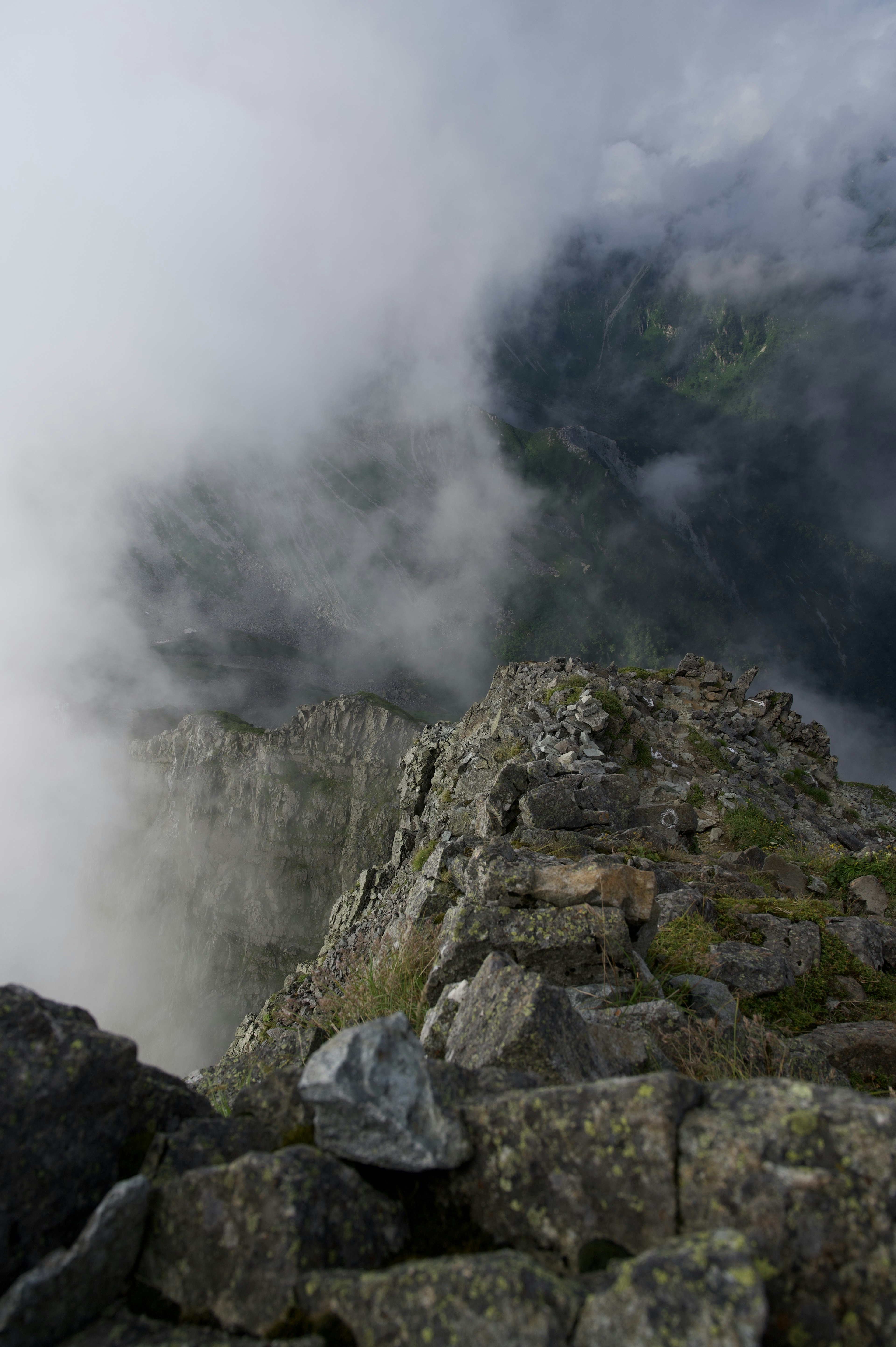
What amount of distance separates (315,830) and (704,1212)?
129 m

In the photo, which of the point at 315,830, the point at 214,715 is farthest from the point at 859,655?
the point at 214,715

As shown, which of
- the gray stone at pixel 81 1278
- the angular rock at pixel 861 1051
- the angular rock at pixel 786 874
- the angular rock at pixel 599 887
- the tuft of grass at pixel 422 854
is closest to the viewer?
the gray stone at pixel 81 1278

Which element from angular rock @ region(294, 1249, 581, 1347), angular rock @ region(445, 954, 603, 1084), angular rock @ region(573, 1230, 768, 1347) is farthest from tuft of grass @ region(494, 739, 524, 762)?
angular rock @ region(573, 1230, 768, 1347)

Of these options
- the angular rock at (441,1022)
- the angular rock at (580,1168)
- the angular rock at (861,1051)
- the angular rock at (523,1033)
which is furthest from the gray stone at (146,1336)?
the angular rock at (861,1051)

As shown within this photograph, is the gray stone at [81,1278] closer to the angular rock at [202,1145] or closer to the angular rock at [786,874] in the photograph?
the angular rock at [202,1145]

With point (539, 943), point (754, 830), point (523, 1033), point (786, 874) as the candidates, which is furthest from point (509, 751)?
point (523, 1033)

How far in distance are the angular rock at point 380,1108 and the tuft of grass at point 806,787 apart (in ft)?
84.2

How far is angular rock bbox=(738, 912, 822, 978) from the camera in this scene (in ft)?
25.7

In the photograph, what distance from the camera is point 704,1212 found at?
2461 mm

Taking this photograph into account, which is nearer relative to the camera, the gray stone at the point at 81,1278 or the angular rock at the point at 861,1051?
the gray stone at the point at 81,1278

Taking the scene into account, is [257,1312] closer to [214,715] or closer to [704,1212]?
[704,1212]

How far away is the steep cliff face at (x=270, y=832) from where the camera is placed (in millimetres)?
119688

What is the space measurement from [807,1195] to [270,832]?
436 feet

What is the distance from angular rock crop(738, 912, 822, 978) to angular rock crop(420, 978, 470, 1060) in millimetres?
4732
